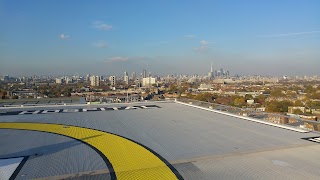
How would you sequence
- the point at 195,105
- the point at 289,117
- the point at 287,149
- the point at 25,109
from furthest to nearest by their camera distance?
the point at 195,105 < the point at 25,109 < the point at 289,117 < the point at 287,149

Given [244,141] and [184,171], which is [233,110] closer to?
[244,141]

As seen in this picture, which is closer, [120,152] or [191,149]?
Result: [120,152]

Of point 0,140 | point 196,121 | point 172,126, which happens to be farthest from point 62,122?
point 196,121
